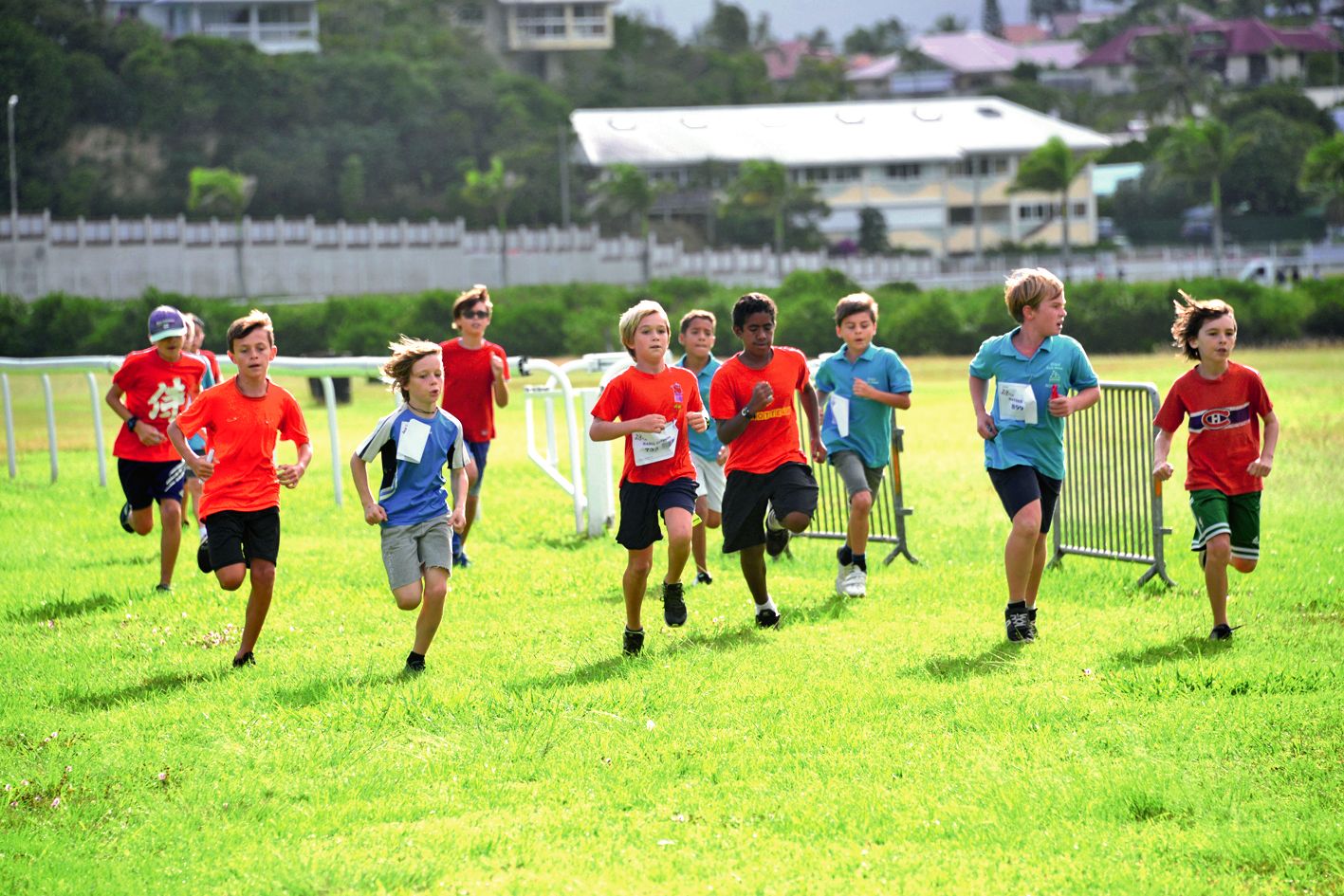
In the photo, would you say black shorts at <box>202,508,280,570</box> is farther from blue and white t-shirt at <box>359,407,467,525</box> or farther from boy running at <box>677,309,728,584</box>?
boy running at <box>677,309,728,584</box>

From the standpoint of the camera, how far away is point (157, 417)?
408 inches

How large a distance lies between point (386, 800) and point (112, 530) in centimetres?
845

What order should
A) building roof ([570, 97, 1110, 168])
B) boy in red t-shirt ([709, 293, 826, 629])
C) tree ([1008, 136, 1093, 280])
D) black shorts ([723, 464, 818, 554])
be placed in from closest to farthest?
boy in red t-shirt ([709, 293, 826, 629]) < black shorts ([723, 464, 818, 554]) < tree ([1008, 136, 1093, 280]) < building roof ([570, 97, 1110, 168])

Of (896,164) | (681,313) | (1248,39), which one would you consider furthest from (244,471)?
(1248,39)

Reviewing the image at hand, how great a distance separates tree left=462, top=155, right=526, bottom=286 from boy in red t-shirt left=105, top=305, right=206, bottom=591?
7195cm

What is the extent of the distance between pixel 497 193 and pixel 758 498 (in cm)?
7966

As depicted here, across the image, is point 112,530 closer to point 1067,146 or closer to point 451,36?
point 1067,146

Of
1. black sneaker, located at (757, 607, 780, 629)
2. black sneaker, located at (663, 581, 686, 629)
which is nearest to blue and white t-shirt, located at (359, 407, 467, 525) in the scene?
black sneaker, located at (663, 581, 686, 629)

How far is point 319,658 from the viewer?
8242 mm

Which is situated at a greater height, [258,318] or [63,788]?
A: [258,318]

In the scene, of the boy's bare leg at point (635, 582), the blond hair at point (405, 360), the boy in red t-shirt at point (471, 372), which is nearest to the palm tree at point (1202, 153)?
the boy in red t-shirt at point (471, 372)

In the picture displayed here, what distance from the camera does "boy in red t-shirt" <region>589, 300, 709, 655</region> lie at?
8062 millimetres

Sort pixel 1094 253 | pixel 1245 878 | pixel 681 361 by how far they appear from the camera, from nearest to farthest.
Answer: pixel 1245 878 < pixel 681 361 < pixel 1094 253

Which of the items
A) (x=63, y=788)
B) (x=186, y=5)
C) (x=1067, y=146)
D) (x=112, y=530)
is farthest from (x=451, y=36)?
(x=63, y=788)
